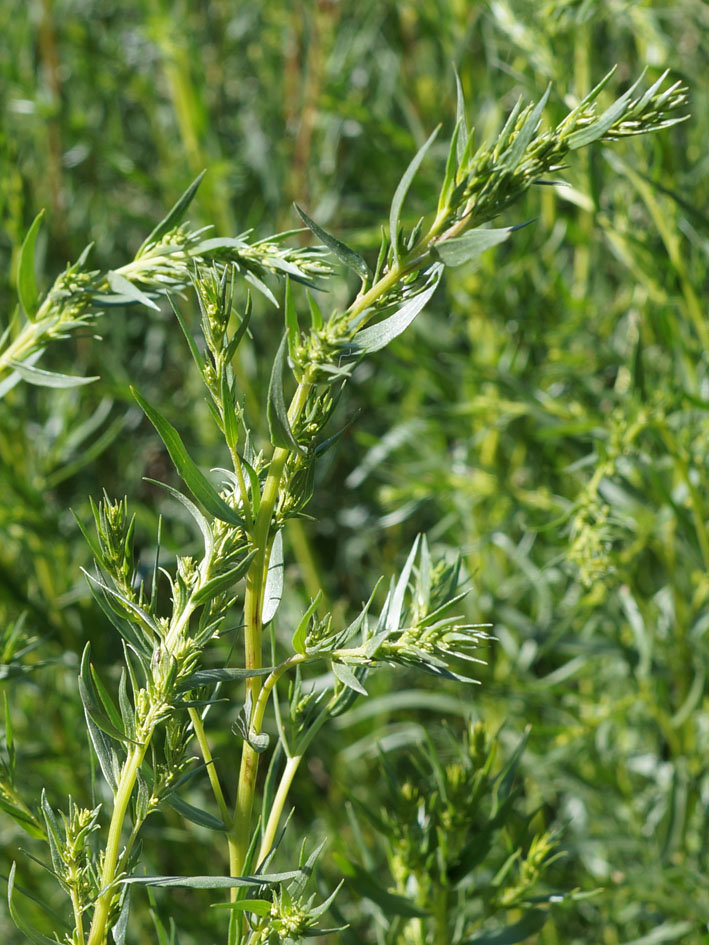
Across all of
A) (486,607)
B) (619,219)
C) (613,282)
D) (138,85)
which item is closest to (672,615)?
(486,607)

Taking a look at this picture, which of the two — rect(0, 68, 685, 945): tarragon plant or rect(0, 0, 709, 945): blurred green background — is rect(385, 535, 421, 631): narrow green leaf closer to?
rect(0, 68, 685, 945): tarragon plant

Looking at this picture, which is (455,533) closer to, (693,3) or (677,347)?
(677,347)

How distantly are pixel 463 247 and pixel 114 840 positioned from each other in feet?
0.69

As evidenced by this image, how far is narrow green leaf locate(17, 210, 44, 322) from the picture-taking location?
13.6 inches

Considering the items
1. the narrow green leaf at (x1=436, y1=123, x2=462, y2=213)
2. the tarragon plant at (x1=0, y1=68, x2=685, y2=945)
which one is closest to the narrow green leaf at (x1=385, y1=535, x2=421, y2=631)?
the tarragon plant at (x1=0, y1=68, x2=685, y2=945)

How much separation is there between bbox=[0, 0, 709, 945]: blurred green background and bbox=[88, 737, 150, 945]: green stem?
0.62ft

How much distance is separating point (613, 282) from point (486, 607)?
461 mm

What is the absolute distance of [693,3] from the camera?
0.77 metres

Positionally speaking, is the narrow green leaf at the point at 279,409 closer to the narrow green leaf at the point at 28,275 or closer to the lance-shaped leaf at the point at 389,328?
the lance-shaped leaf at the point at 389,328

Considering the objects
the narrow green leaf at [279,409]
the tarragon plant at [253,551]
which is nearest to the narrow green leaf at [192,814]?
the tarragon plant at [253,551]

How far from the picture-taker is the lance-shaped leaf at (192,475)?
0.91 ft

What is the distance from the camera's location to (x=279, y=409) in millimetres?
273

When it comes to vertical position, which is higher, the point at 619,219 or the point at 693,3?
the point at 693,3

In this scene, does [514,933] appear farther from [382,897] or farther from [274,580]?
[274,580]
